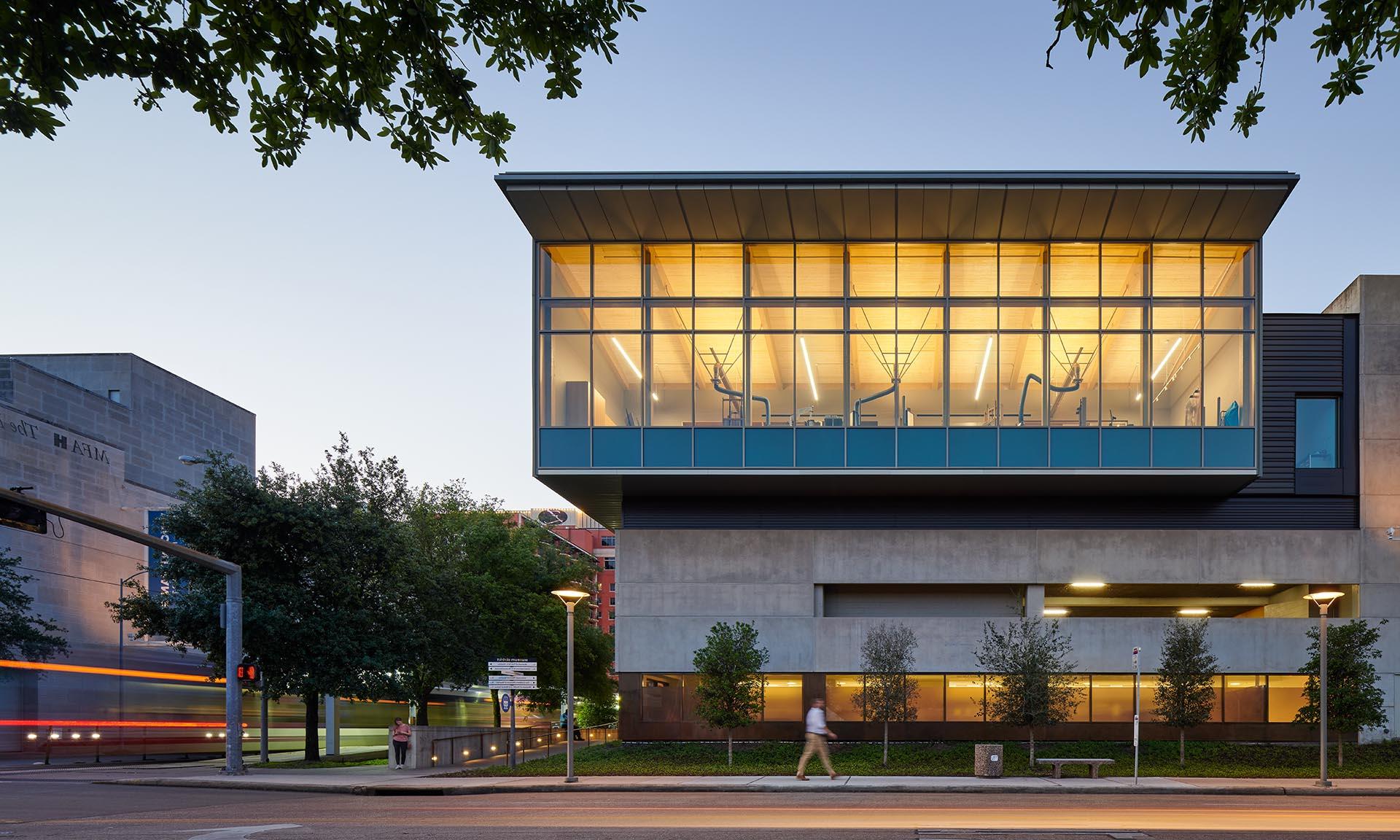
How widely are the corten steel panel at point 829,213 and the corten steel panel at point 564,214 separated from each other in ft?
22.9

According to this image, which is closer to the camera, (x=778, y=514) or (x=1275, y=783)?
(x=1275, y=783)

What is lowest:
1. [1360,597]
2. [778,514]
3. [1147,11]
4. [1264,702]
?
[1264,702]

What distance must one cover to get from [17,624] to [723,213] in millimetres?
27633

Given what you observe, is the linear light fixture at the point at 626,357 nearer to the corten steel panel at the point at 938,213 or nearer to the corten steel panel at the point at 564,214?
the corten steel panel at the point at 564,214

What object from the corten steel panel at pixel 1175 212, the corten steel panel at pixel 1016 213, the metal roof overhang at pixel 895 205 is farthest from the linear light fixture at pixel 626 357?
the corten steel panel at pixel 1175 212

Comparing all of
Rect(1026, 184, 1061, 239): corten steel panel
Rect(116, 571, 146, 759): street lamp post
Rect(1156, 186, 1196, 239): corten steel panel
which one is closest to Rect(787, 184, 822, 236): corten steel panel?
Rect(1026, 184, 1061, 239): corten steel panel

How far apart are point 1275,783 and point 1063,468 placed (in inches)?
418

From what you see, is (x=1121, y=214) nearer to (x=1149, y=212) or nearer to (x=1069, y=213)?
(x=1149, y=212)

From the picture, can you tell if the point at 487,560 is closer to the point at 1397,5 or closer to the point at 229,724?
the point at 229,724

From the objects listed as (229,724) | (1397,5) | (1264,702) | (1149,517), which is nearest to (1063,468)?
(1149,517)

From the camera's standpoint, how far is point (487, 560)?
52.3 m

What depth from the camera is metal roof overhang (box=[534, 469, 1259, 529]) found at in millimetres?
33656

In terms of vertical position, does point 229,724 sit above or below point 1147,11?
below

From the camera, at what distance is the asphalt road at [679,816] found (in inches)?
617
